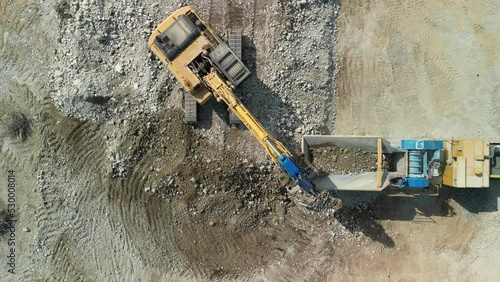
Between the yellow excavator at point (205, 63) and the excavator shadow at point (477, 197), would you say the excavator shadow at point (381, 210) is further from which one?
the yellow excavator at point (205, 63)

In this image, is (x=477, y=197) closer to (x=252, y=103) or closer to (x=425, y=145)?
(x=425, y=145)

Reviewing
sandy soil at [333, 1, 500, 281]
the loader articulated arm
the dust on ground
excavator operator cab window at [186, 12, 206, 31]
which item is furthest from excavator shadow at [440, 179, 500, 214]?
excavator operator cab window at [186, 12, 206, 31]

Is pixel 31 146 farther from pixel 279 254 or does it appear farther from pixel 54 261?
pixel 279 254

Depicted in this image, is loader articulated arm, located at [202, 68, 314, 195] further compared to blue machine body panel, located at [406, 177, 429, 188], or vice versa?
blue machine body panel, located at [406, 177, 429, 188]

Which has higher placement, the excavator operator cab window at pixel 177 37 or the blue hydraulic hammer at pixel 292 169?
the excavator operator cab window at pixel 177 37

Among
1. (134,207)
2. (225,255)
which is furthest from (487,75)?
(134,207)

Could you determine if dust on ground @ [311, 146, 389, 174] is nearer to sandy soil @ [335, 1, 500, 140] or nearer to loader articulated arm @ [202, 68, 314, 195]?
sandy soil @ [335, 1, 500, 140]

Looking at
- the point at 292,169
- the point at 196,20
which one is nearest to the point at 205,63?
the point at 196,20

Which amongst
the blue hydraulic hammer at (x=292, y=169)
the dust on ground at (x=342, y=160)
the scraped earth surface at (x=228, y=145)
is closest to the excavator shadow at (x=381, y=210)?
the scraped earth surface at (x=228, y=145)
